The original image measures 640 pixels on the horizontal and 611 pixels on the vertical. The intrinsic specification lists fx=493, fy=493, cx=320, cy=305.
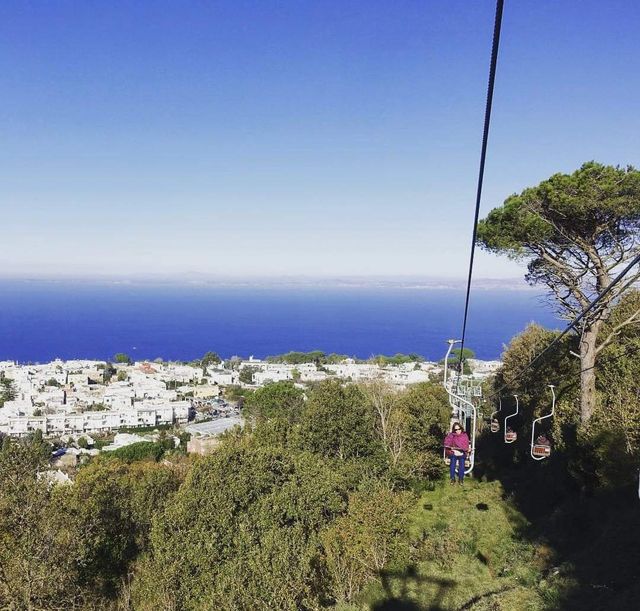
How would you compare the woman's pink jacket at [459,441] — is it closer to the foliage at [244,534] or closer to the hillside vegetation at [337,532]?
the hillside vegetation at [337,532]

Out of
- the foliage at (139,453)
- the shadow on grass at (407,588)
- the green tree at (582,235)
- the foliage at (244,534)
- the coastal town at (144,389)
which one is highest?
the green tree at (582,235)

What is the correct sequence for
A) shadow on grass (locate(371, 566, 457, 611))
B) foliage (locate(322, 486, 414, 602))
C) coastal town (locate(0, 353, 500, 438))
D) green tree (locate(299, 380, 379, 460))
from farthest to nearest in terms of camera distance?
coastal town (locate(0, 353, 500, 438)) → green tree (locate(299, 380, 379, 460)) → foliage (locate(322, 486, 414, 602)) → shadow on grass (locate(371, 566, 457, 611))

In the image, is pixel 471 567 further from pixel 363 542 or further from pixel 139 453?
pixel 139 453

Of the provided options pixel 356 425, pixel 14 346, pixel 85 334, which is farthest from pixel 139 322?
pixel 356 425

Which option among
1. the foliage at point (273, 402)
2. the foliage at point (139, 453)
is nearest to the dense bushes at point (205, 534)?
the foliage at point (273, 402)

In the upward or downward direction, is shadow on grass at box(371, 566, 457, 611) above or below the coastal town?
above

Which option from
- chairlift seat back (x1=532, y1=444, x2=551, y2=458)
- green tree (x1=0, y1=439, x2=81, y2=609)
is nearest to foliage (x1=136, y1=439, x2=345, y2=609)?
green tree (x1=0, y1=439, x2=81, y2=609)

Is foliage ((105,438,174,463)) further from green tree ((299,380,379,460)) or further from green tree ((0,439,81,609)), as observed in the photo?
green tree ((0,439,81,609))
